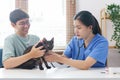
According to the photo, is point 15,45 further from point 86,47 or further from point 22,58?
point 86,47

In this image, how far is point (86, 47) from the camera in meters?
1.95

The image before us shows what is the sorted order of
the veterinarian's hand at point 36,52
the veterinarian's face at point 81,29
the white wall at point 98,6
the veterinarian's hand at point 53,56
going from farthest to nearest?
the white wall at point 98,6, the veterinarian's face at point 81,29, the veterinarian's hand at point 53,56, the veterinarian's hand at point 36,52

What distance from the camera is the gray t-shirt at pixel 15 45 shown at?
5.87 feet

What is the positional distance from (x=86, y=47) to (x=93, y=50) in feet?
0.58

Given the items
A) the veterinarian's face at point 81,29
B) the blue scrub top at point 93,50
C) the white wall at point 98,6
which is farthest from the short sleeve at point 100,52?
the white wall at point 98,6

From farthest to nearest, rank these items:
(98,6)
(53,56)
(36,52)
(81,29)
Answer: (98,6) → (81,29) → (53,56) → (36,52)

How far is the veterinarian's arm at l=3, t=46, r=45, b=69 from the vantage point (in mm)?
Result: 1649

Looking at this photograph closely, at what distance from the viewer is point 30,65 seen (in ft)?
5.64

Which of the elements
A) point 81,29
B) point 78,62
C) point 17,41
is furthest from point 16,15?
point 78,62

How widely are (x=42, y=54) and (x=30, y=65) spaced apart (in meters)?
0.14

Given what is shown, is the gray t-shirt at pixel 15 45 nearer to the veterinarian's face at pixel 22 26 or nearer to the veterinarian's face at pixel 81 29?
the veterinarian's face at pixel 22 26

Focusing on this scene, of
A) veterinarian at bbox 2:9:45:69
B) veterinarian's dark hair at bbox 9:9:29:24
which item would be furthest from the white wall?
veterinarian's dark hair at bbox 9:9:29:24

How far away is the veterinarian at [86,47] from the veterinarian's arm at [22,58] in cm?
13

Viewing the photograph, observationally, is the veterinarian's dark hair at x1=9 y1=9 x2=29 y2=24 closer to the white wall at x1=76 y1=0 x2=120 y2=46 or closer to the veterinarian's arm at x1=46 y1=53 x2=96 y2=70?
the veterinarian's arm at x1=46 y1=53 x2=96 y2=70
